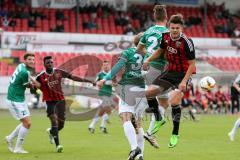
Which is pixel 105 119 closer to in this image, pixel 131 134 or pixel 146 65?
pixel 146 65

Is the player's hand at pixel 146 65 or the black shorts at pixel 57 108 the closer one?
the player's hand at pixel 146 65

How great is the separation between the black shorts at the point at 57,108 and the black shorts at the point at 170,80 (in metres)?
3.56

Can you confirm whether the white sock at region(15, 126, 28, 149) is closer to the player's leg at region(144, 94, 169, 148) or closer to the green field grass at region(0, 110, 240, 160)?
the green field grass at region(0, 110, 240, 160)

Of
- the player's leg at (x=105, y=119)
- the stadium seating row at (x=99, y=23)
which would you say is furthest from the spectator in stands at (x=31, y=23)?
the player's leg at (x=105, y=119)

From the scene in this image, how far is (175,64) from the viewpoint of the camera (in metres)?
12.8

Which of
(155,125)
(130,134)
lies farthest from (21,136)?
(130,134)

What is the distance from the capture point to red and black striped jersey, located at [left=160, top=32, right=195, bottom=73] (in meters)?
12.6

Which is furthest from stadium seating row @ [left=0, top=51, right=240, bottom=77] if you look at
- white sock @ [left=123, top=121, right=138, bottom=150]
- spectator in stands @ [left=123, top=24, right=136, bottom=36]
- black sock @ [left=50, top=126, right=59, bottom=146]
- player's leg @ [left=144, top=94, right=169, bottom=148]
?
white sock @ [left=123, top=121, right=138, bottom=150]

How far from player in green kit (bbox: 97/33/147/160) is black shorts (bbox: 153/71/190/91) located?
438 mm

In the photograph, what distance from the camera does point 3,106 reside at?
112 ft

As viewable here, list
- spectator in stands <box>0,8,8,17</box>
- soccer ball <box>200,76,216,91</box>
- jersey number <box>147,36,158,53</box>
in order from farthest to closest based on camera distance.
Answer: spectator in stands <box>0,8,8,17</box> → soccer ball <box>200,76,216,91</box> → jersey number <box>147,36,158,53</box>

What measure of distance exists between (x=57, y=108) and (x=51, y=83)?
2.10 ft

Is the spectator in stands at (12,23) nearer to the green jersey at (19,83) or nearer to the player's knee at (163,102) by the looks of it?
the green jersey at (19,83)

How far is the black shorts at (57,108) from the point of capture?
1577 centimetres
